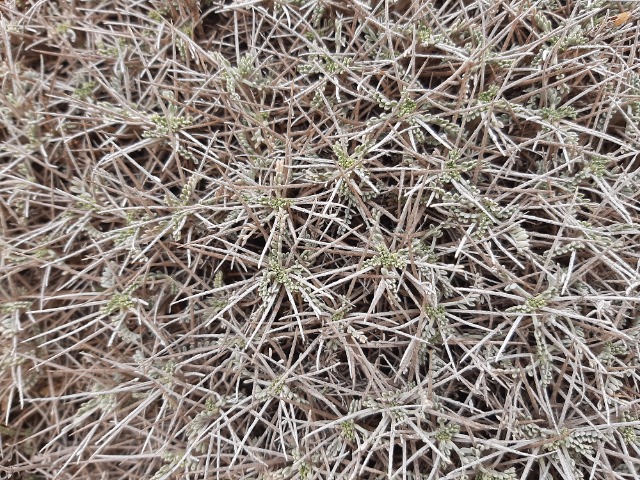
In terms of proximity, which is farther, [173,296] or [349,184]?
[173,296]

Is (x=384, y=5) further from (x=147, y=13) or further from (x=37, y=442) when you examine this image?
(x=37, y=442)

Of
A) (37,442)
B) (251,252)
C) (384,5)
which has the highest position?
(384,5)

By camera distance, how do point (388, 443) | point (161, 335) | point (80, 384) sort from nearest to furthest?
1. point (388, 443)
2. point (161, 335)
3. point (80, 384)

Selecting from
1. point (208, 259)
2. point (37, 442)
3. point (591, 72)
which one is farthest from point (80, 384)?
point (591, 72)

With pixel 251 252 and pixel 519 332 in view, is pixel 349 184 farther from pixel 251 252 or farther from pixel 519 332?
pixel 519 332

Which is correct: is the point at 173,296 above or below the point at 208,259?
below

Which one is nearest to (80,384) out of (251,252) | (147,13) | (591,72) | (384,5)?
(251,252)

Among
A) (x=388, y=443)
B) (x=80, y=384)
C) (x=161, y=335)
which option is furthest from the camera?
(x=80, y=384)
